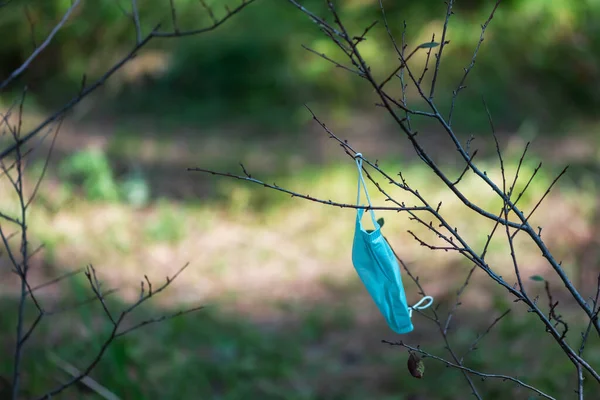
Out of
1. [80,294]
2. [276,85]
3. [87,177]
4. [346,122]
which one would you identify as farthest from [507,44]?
[80,294]

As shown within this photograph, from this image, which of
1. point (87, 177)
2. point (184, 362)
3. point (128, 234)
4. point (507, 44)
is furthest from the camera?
point (507, 44)

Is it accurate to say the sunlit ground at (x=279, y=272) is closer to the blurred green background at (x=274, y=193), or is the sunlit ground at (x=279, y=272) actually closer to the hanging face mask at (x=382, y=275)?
the blurred green background at (x=274, y=193)

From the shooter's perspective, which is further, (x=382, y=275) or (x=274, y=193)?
(x=274, y=193)

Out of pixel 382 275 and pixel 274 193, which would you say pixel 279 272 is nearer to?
pixel 274 193

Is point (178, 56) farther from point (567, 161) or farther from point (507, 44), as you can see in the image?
point (567, 161)

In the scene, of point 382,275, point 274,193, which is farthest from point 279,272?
point 382,275

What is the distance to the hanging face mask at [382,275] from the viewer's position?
1.26m

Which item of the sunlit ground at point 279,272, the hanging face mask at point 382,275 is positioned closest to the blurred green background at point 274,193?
the sunlit ground at point 279,272

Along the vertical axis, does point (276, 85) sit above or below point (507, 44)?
above

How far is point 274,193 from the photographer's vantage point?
5.91 meters

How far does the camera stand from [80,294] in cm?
309

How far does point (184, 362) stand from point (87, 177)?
2.99m

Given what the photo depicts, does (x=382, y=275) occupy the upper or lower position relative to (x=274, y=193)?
lower

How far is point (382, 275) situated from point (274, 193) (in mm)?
4653
